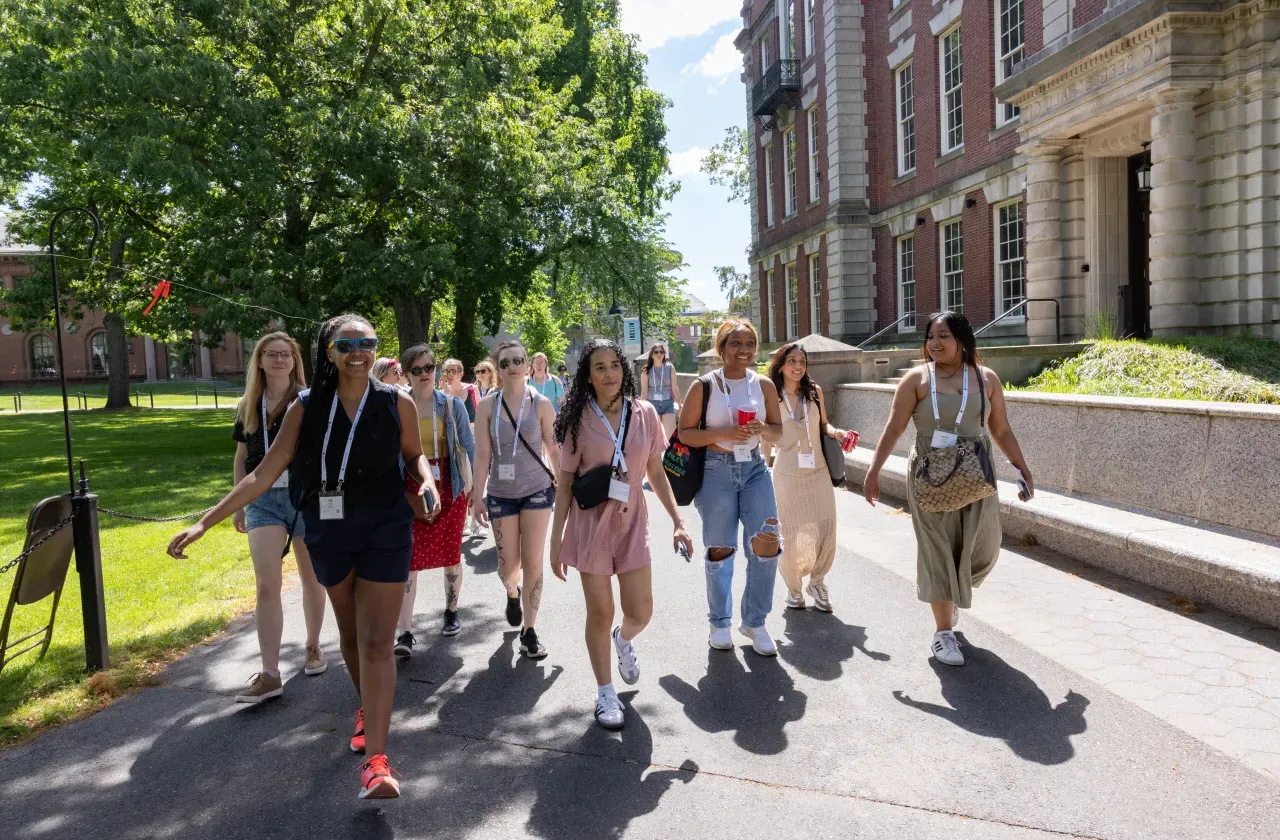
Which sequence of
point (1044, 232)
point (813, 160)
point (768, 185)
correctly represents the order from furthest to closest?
point (768, 185), point (813, 160), point (1044, 232)

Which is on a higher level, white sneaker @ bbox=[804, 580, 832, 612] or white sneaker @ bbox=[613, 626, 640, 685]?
white sneaker @ bbox=[613, 626, 640, 685]

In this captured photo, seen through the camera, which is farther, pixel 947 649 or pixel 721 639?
pixel 721 639

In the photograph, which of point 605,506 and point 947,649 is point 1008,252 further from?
point 605,506

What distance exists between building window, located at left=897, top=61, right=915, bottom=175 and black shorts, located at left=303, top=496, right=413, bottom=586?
22.8 metres

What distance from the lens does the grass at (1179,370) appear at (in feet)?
34.4

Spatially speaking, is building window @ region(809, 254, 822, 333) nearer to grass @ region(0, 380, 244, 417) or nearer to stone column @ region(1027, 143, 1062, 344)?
stone column @ region(1027, 143, 1062, 344)

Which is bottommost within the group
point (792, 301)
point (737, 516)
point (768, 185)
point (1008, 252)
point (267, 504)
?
point (737, 516)

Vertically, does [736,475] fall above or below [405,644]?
above

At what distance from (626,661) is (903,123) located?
2271 centimetres

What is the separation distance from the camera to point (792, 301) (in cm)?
3278

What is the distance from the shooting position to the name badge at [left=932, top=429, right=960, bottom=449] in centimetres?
525

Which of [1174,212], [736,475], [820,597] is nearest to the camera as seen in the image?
Result: [736,475]

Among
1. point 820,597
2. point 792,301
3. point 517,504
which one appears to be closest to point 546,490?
point 517,504

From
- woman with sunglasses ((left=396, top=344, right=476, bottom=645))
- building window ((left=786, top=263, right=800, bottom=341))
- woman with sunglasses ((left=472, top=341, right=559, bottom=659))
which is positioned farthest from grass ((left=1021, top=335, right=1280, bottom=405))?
building window ((left=786, top=263, right=800, bottom=341))
